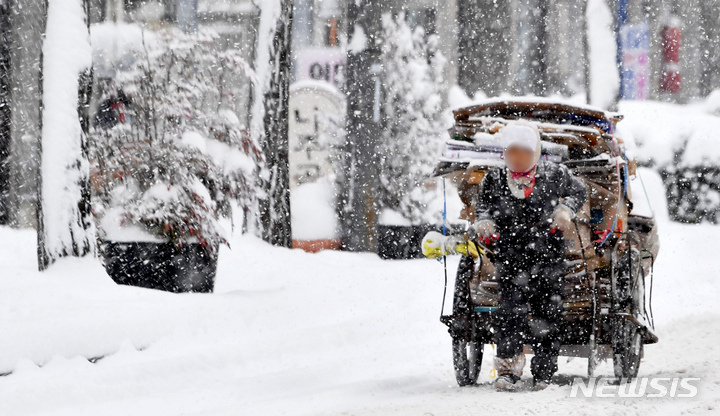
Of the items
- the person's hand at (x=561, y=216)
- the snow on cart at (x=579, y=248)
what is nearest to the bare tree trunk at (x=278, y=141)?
the snow on cart at (x=579, y=248)

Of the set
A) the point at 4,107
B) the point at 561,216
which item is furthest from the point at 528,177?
the point at 4,107

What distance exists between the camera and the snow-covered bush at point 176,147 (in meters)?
9.32

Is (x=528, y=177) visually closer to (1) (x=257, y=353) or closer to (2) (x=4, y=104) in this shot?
(1) (x=257, y=353)

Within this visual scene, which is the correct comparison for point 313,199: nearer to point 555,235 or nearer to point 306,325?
point 306,325

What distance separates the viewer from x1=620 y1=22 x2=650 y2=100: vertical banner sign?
26766 mm

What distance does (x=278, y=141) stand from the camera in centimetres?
1344

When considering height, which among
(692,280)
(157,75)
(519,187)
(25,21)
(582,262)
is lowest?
(692,280)

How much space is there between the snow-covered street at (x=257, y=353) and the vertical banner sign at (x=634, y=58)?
16.9m

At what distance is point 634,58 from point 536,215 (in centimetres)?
2240

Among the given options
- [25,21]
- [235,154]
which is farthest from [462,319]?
[25,21]

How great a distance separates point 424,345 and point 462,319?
239 centimetres

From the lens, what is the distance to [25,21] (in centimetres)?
1593

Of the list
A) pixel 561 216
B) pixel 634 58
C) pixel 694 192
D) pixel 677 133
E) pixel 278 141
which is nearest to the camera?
pixel 561 216

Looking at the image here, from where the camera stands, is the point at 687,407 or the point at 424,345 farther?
the point at 424,345
